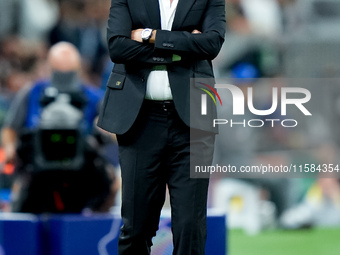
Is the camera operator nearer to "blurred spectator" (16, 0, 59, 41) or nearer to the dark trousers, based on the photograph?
the dark trousers

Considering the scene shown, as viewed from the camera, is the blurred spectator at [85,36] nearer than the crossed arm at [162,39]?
No

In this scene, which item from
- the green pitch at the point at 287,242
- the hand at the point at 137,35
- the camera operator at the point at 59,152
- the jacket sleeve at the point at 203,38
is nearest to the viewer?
the jacket sleeve at the point at 203,38

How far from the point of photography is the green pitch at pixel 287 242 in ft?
28.0

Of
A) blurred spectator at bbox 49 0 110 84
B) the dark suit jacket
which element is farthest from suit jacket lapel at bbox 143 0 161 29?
blurred spectator at bbox 49 0 110 84

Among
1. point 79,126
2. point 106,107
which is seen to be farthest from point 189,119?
point 79,126

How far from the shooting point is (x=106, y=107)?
184 inches

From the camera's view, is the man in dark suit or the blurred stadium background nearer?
the man in dark suit

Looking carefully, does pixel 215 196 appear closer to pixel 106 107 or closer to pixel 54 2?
pixel 54 2

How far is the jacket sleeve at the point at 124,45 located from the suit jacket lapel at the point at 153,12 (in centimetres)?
12

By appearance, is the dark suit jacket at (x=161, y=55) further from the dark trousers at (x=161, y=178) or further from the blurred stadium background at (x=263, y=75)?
the blurred stadium background at (x=263, y=75)

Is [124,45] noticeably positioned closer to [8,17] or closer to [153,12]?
[153,12]

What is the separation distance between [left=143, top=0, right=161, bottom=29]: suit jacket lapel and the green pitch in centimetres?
409

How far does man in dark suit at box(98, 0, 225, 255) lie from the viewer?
4574mm

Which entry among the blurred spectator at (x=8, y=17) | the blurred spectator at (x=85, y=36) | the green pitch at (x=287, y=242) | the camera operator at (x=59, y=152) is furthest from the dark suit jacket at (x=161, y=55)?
the blurred spectator at (x=8, y=17)
